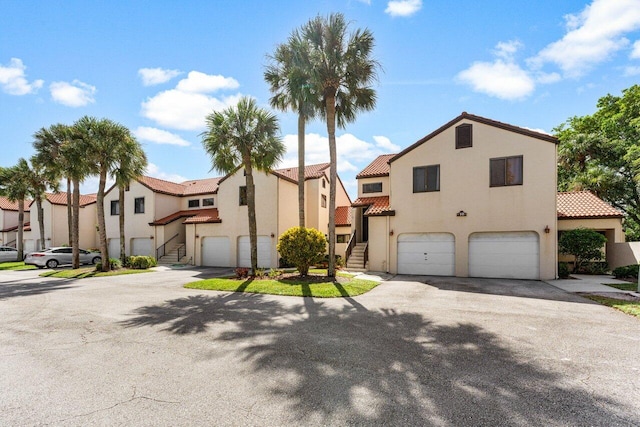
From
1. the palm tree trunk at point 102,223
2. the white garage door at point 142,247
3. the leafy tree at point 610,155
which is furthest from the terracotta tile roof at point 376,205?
the white garage door at point 142,247

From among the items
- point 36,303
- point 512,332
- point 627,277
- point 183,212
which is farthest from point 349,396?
point 183,212

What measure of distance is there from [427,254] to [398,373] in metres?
12.6

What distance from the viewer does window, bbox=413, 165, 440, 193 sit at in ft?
52.7

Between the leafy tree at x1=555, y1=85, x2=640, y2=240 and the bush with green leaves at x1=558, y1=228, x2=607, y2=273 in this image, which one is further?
the leafy tree at x1=555, y1=85, x2=640, y2=240

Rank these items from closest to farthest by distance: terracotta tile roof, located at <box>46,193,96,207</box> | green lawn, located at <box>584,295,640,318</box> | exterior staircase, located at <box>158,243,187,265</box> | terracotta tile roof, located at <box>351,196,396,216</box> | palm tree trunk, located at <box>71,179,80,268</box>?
green lawn, located at <box>584,295,640,318</box>, terracotta tile roof, located at <box>351,196,396,216</box>, palm tree trunk, located at <box>71,179,80,268</box>, exterior staircase, located at <box>158,243,187,265</box>, terracotta tile roof, located at <box>46,193,96,207</box>

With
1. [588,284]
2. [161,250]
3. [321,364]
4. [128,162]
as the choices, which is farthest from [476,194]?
[161,250]

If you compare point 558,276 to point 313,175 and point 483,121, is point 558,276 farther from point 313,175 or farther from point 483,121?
point 313,175

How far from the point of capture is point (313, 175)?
74.7 ft

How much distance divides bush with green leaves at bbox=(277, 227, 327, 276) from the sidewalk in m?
10.0

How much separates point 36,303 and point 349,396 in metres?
11.5

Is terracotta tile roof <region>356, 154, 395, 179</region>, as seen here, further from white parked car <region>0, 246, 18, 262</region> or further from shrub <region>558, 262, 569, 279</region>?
white parked car <region>0, 246, 18, 262</region>

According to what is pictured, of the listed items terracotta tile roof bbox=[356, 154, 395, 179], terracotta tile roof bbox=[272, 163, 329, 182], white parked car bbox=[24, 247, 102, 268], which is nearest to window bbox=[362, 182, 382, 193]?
terracotta tile roof bbox=[356, 154, 395, 179]

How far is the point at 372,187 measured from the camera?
2139cm

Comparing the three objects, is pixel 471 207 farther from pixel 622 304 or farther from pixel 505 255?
pixel 622 304
